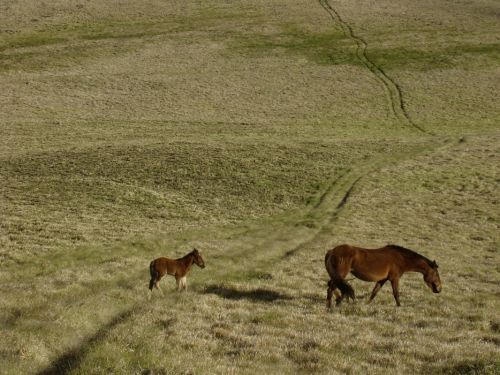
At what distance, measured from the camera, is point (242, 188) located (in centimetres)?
3419

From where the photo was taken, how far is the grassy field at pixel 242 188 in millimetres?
11836

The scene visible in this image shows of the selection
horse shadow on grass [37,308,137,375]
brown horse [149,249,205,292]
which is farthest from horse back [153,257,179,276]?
horse shadow on grass [37,308,137,375]


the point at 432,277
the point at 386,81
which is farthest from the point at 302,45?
the point at 432,277

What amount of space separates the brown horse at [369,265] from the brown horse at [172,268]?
4160 millimetres

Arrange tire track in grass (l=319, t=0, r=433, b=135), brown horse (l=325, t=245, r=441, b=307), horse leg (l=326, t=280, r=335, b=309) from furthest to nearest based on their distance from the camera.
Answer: tire track in grass (l=319, t=0, r=433, b=135), horse leg (l=326, t=280, r=335, b=309), brown horse (l=325, t=245, r=441, b=307)

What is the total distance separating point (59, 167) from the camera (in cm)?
3612

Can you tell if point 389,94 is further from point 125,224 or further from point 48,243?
point 48,243

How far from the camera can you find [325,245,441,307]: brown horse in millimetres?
13438

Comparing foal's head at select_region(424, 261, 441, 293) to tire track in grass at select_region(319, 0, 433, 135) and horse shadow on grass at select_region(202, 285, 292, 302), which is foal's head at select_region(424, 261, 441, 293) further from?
tire track in grass at select_region(319, 0, 433, 135)

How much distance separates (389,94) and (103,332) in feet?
192

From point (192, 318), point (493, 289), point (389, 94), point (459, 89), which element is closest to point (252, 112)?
point (389, 94)

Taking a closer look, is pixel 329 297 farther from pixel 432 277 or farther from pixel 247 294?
pixel 247 294

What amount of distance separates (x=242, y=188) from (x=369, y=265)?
2100 centimetres

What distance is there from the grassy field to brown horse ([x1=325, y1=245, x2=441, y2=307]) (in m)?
0.86
